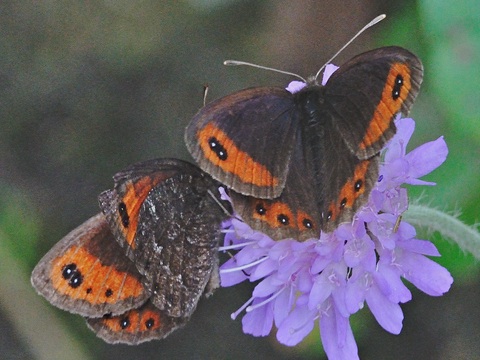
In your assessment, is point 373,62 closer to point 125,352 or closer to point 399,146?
point 399,146

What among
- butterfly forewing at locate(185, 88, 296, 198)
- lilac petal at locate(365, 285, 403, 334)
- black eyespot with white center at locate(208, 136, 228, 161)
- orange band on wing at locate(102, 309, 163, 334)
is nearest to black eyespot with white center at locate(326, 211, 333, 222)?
butterfly forewing at locate(185, 88, 296, 198)

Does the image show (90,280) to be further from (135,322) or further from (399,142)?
(399,142)

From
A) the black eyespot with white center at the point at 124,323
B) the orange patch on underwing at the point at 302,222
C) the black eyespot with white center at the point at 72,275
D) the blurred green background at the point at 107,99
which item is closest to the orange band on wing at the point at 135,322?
the black eyespot with white center at the point at 124,323

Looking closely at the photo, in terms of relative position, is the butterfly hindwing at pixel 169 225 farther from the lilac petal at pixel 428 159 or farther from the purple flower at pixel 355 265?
the lilac petal at pixel 428 159

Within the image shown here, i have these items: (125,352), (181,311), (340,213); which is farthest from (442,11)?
(125,352)

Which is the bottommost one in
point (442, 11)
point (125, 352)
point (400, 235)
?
point (125, 352)

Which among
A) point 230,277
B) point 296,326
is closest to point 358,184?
point 296,326
